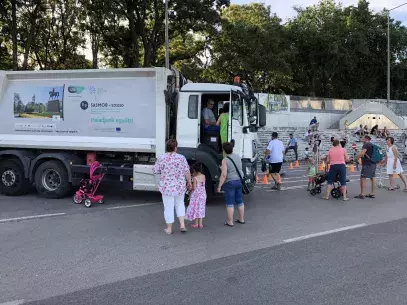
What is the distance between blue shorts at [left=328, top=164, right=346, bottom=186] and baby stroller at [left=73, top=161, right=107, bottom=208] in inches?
214

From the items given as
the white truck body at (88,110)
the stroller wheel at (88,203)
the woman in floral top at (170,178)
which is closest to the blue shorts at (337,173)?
the white truck body at (88,110)

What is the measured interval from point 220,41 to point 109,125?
24.7 m

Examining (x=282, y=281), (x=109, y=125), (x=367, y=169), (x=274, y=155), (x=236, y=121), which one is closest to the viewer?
(x=282, y=281)

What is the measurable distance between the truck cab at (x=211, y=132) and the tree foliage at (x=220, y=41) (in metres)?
17.5

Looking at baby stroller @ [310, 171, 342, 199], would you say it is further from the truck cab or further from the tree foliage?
the tree foliage

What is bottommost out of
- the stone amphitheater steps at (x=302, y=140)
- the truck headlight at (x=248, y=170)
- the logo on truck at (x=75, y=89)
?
the truck headlight at (x=248, y=170)

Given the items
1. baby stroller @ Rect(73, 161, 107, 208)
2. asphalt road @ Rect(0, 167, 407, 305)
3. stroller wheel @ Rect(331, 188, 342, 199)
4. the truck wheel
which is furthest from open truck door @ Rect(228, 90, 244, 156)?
the truck wheel

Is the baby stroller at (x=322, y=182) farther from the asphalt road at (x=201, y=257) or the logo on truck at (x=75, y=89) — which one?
the logo on truck at (x=75, y=89)

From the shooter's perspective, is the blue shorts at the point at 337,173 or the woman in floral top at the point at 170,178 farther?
the blue shorts at the point at 337,173

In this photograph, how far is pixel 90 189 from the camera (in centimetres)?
907

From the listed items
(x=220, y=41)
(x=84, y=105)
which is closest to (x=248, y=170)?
(x=84, y=105)

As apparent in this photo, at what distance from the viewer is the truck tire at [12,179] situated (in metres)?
10.1

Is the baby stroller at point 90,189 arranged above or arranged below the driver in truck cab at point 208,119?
below

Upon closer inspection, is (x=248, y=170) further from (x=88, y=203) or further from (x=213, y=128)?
(x=88, y=203)
